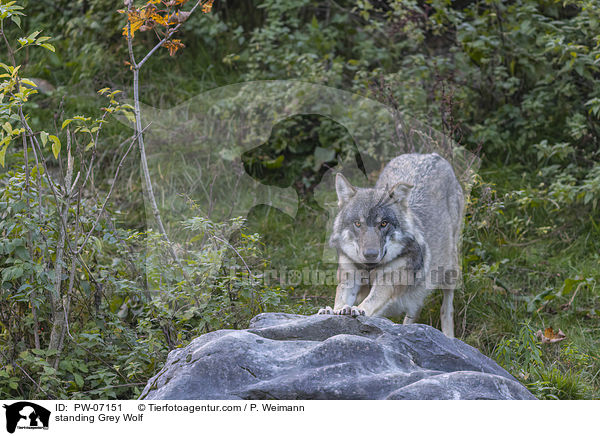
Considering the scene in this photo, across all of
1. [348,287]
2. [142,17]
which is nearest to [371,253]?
[348,287]

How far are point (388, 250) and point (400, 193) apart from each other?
0.50m

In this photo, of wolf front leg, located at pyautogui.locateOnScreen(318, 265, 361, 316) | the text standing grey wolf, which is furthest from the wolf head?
wolf front leg, located at pyautogui.locateOnScreen(318, 265, 361, 316)

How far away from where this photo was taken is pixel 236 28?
9.27 m

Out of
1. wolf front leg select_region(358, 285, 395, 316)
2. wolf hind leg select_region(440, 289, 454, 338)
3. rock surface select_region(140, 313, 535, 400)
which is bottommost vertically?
wolf hind leg select_region(440, 289, 454, 338)

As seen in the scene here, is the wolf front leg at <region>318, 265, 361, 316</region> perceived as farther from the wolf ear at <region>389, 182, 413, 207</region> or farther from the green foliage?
the wolf ear at <region>389, 182, 413, 207</region>

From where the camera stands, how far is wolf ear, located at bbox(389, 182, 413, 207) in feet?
17.2

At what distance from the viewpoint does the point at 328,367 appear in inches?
136

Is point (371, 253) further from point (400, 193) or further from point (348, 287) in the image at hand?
point (400, 193)
